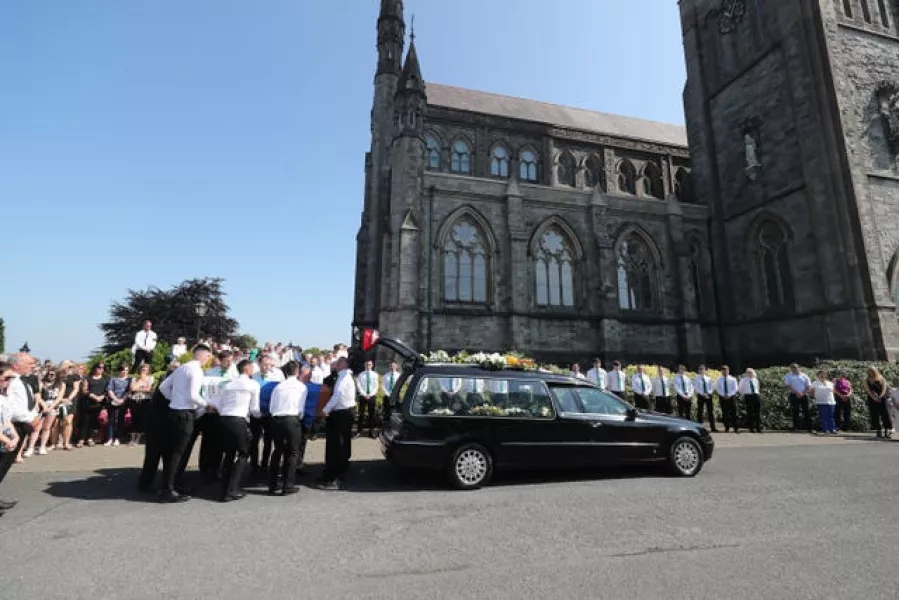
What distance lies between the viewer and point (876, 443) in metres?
9.88

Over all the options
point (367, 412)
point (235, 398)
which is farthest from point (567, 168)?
point (235, 398)

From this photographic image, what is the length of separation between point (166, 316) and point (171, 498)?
89.0 ft

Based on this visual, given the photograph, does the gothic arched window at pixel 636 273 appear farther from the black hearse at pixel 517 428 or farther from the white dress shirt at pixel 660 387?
the black hearse at pixel 517 428

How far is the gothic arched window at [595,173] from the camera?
2911 centimetres

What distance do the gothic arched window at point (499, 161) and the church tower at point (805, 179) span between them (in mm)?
11175

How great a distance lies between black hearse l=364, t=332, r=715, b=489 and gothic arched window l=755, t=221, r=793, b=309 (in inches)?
717

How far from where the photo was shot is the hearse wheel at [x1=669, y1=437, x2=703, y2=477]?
647cm

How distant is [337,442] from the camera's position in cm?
590

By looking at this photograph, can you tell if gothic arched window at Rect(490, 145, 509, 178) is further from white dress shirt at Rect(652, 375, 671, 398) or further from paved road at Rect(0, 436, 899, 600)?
paved road at Rect(0, 436, 899, 600)

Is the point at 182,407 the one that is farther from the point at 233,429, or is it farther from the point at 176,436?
the point at 233,429

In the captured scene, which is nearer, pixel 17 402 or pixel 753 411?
pixel 17 402

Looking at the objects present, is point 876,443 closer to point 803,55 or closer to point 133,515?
point 133,515

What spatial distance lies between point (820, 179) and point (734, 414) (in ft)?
43.3

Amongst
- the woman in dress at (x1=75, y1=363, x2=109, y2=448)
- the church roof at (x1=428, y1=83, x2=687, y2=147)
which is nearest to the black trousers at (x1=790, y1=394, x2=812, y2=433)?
the woman in dress at (x1=75, y1=363, x2=109, y2=448)
